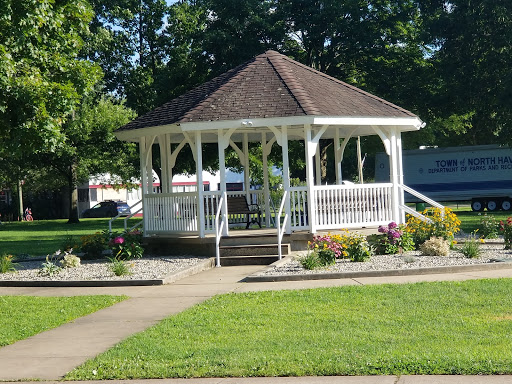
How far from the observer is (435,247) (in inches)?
627

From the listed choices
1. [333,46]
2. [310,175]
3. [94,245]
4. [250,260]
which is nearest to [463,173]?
[333,46]

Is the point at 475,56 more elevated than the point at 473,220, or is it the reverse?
the point at 475,56

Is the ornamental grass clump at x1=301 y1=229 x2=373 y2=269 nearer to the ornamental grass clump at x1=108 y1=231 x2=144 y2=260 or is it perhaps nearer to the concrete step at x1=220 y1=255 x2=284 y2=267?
the concrete step at x1=220 y1=255 x2=284 y2=267

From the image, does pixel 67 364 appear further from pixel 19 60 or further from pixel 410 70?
pixel 410 70

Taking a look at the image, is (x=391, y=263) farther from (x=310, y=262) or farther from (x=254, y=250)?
(x=254, y=250)

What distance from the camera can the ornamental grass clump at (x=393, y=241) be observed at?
16.6 meters

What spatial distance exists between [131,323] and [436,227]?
8952mm

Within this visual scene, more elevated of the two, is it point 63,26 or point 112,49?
point 112,49

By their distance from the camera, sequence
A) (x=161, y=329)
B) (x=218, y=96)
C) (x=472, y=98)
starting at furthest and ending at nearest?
(x=472, y=98)
(x=218, y=96)
(x=161, y=329)

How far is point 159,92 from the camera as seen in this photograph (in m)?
36.0

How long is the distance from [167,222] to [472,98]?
19166mm

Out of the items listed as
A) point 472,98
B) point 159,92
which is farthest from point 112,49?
point 472,98

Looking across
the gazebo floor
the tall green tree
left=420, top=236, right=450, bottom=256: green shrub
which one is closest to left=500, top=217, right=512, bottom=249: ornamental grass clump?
left=420, top=236, right=450, bottom=256: green shrub

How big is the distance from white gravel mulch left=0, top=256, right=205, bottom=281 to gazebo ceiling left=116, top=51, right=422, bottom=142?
3037 mm
